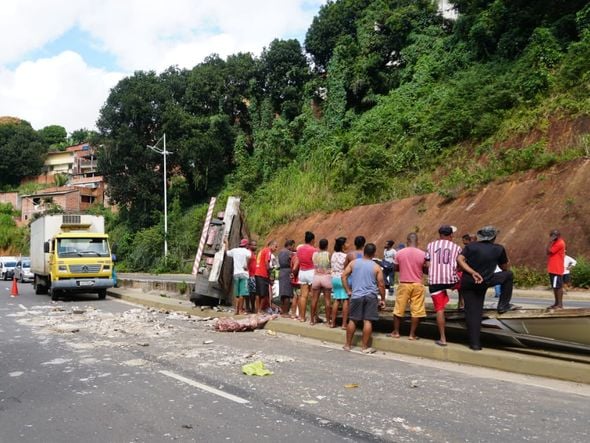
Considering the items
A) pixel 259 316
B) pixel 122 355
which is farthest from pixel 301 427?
pixel 259 316

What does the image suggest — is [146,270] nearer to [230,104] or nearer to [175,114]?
[175,114]

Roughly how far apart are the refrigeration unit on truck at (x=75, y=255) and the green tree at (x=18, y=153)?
71224 millimetres

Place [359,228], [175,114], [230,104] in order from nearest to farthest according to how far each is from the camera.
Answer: [359,228]
[175,114]
[230,104]

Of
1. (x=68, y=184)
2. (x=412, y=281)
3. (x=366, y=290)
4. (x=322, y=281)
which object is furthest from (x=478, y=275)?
(x=68, y=184)

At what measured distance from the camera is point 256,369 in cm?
775

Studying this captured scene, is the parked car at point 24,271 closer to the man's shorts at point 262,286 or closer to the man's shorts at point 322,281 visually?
the man's shorts at point 262,286

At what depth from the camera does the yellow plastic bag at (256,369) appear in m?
7.62

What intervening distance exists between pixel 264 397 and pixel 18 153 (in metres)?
91.1

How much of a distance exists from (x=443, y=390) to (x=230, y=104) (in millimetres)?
49476

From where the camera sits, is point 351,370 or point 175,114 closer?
point 351,370

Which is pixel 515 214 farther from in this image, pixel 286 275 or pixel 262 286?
pixel 262 286

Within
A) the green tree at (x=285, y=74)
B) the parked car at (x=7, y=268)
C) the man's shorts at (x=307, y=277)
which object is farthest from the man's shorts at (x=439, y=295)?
the green tree at (x=285, y=74)

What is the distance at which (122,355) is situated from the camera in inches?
362

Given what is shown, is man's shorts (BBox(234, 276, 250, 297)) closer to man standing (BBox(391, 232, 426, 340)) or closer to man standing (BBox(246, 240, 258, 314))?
man standing (BBox(246, 240, 258, 314))
